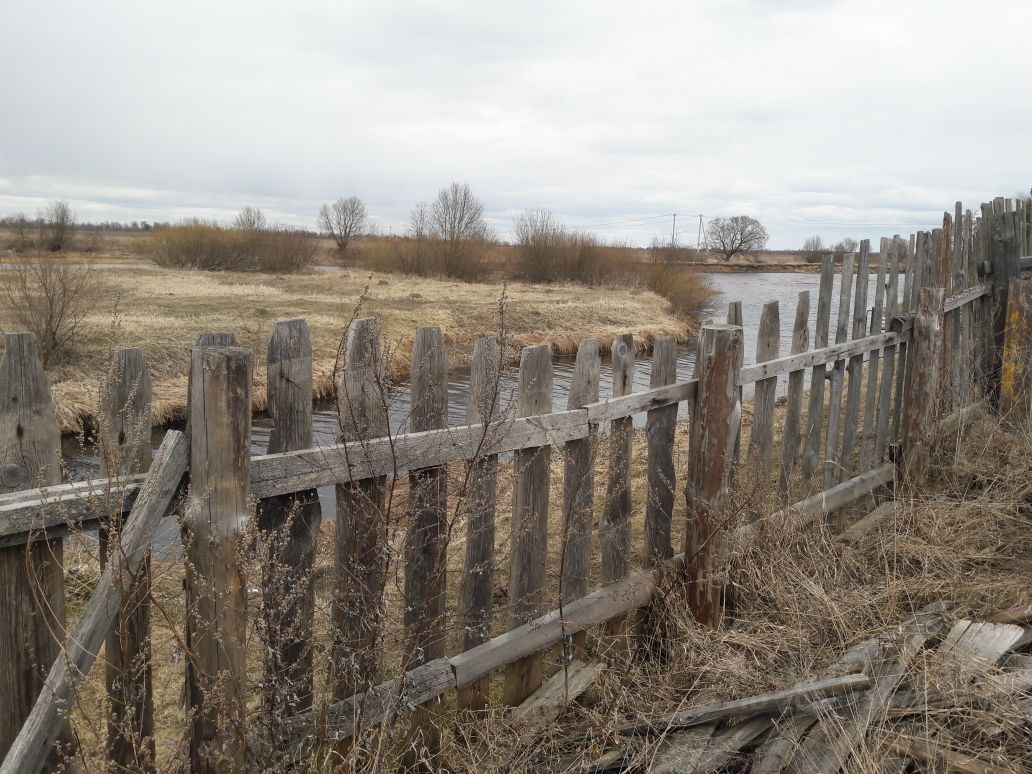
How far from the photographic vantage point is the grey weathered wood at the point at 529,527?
282 cm

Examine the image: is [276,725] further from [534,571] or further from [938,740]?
[938,740]

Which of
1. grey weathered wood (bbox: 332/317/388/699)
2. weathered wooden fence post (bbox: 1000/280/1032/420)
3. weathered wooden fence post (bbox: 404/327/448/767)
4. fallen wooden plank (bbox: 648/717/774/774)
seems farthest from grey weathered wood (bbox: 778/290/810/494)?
weathered wooden fence post (bbox: 1000/280/1032/420)

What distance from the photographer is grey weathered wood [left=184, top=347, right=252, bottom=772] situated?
1.94 m

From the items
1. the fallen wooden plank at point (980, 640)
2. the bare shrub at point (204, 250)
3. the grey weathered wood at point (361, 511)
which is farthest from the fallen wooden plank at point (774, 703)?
the bare shrub at point (204, 250)

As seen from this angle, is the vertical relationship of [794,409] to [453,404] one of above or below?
above

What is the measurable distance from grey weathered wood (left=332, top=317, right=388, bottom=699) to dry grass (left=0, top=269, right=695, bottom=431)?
5906 millimetres

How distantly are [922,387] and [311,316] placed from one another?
566 inches

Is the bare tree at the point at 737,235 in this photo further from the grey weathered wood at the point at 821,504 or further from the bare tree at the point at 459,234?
the grey weathered wood at the point at 821,504

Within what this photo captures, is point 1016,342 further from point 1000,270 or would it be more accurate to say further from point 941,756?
point 941,756

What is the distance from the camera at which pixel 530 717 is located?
2.82 meters

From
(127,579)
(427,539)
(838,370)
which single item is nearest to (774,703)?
(427,539)

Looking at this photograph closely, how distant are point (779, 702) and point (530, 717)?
2.83ft

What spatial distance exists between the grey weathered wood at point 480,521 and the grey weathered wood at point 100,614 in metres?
0.92

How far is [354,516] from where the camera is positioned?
2.36m
